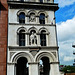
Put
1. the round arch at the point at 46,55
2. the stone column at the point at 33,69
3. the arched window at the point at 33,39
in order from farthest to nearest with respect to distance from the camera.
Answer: the arched window at the point at 33,39 → the round arch at the point at 46,55 → the stone column at the point at 33,69

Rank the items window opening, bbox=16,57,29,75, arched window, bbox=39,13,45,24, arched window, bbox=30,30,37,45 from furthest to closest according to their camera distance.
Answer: window opening, bbox=16,57,29,75, arched window, bbox=39,13,45,24, arched window, bbox=30,30,37,45

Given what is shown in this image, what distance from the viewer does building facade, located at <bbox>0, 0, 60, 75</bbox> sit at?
21.6 meters

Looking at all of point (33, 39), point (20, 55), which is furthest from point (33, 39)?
point (20, 55)

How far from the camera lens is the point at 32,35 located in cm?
2252

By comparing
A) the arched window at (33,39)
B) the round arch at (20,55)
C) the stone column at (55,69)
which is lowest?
the stone column at (55,69)

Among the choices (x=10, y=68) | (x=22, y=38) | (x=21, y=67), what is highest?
(x=22, y=38)

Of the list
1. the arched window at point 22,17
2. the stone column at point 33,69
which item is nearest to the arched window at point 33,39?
the arched window at point 22,17

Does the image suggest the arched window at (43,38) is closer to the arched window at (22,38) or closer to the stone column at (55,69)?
the arched window at (22,38)

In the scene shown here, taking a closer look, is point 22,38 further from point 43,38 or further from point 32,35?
point 43,38

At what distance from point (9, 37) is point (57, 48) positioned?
795cm

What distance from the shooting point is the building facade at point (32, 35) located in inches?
849

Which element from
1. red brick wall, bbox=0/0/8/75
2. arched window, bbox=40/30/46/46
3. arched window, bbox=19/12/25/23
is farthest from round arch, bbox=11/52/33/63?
arched window, bbox=19/12/25/23

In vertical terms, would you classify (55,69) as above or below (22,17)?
below

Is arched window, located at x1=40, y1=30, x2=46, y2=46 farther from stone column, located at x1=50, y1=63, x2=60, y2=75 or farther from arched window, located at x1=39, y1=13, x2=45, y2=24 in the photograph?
stone column, located at x1=50, y1=63, x2=60, y2=75
